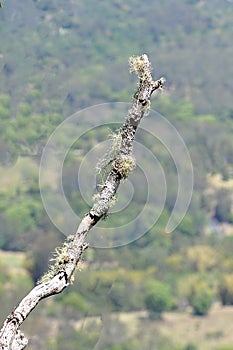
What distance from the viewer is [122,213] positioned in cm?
10925

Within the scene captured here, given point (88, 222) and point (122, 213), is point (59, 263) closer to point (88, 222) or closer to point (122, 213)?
point (88, 222)

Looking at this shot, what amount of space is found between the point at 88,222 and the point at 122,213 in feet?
342

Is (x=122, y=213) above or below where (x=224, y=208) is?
below

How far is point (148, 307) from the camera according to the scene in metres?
97.6

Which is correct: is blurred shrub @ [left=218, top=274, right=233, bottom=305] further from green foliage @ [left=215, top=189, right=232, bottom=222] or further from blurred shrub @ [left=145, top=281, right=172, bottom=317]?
green foliage @ [left=215, top=189, right=232, bottom=222]

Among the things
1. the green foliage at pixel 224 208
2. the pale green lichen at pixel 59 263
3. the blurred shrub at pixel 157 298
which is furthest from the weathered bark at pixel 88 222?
the green foliage at pixel 224 208

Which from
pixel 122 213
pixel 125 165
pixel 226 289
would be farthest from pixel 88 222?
pixel 122 213

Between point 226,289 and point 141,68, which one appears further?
point 226,289

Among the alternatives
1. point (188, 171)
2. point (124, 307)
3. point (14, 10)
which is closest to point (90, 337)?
point (124, 307)

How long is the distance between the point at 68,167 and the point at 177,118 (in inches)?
1655

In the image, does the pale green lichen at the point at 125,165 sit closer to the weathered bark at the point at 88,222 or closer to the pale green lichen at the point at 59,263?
the weathered bark at the point at 88,222

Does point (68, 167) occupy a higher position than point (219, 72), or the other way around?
point (219, 72)

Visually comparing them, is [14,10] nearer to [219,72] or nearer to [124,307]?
[219,72]

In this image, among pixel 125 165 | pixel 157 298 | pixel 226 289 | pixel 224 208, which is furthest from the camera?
pixel 224 208
